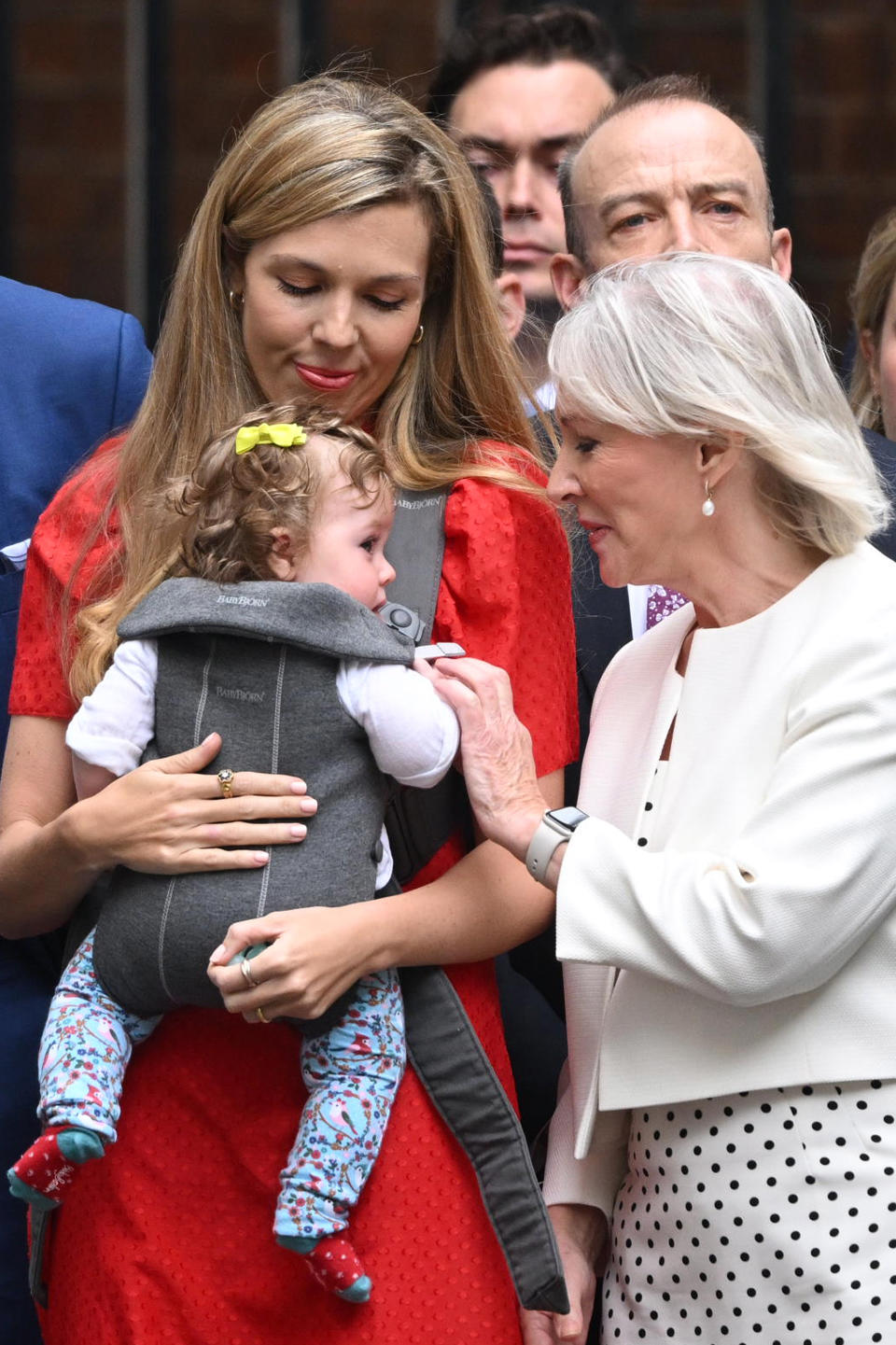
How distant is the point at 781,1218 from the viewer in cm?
201

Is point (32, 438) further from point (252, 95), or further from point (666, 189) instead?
point (252, 95)

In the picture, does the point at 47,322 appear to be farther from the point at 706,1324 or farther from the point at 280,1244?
the point at 706,1324

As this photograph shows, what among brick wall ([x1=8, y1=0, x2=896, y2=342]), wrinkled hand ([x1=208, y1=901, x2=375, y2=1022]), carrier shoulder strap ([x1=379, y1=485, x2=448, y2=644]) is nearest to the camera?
wrinkled hand ([x1=208, y1=901, x2=375, y2=1022])

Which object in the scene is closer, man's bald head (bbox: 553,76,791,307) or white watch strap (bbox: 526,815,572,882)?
white watch strap (bbox: 526,815,572,882)

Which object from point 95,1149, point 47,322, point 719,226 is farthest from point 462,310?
point 95,1149

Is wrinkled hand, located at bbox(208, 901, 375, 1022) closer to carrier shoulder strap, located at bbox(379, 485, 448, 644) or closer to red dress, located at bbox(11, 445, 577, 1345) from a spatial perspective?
red dress, located at bbox(11, 445, 577, 1345)

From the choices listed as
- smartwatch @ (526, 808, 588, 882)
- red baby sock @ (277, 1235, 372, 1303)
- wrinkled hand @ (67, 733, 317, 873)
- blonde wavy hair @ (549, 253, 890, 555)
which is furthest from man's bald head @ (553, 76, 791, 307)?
red baby sock @ (277, 1235, 372, 1303)

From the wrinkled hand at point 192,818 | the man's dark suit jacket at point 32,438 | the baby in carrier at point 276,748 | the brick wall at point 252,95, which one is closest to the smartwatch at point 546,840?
the baby in carrier at point 276,748

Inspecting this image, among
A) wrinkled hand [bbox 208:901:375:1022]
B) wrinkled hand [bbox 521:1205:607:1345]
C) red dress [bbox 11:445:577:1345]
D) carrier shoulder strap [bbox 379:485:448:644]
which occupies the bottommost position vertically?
wrinkled hand [bbox 521:1205:607:1345]

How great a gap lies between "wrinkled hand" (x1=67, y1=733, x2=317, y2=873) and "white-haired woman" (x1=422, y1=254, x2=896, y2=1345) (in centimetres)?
23

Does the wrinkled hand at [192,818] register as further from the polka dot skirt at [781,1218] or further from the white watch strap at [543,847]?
the polka dot skirt at [781,1218]

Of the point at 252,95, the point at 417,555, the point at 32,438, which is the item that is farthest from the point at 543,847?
the point at 252,95

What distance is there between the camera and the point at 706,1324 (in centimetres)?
207

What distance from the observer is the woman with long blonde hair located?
2076 millimetres
